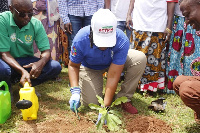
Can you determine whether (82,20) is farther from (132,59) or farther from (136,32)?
(132,59)

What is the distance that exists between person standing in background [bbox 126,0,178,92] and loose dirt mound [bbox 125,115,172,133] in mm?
843

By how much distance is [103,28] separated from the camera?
2396 millimetres

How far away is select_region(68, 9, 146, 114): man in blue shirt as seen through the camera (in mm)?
2436

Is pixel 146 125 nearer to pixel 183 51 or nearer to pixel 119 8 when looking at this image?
pixel 183 51

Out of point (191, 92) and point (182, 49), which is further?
point (182, 49)

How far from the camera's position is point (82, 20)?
3.78 meters

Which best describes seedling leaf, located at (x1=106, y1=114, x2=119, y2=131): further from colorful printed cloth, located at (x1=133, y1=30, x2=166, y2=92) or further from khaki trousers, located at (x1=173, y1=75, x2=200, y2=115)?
colorful printed cloth, located at (x1=133, y1=30, x2=166, y2=92)

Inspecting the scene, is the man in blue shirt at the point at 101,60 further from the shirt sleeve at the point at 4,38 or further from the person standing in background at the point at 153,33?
the shirt sleeve at the point at 4,38

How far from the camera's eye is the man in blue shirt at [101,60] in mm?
2436

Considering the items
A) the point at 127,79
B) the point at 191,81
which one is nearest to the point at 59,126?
the point at 127,79

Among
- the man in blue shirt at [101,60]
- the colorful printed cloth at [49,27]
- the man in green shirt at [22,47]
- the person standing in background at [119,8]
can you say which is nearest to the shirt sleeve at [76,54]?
the man in blue shirt at [101,60]

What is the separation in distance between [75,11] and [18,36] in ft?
3.19

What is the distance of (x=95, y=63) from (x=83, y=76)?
28 centimetres

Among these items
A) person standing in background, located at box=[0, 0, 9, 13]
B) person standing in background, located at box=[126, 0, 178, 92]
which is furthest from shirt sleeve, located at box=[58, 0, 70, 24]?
person standing in background, located at box=[126, 0, 178, 92]
